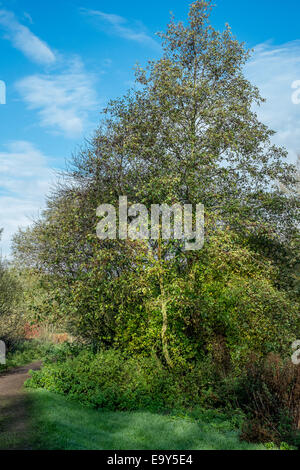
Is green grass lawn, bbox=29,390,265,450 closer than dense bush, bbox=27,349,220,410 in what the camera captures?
Yes

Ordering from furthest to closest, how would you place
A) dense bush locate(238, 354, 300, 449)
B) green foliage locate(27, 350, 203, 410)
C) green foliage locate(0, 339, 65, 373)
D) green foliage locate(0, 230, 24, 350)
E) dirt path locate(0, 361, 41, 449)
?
green foliage locate(0, 339, 65, 373), green foliage locate(0, 230, 24, 350), green foliage locate(27, 350, 203, 410), dense bush locate(238, 354, 300, 449), dirt path locate(0, 361, 41, 449)

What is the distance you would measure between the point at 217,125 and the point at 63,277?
770 centimetres

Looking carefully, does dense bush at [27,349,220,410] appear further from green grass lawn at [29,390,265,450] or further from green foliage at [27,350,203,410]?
green grass lawn at [29,390,265,450]

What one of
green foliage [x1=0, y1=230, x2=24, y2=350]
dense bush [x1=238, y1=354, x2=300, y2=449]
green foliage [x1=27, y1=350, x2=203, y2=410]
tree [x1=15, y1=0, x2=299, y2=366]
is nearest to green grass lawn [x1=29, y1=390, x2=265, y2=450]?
dense bush [x1=238, y1=354, x2=300, y2=449]

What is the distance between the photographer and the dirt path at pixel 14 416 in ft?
22.4

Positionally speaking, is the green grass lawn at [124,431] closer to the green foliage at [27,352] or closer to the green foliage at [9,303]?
the green foliage at [9,303]

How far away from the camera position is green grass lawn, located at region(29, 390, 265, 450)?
6.86 meters

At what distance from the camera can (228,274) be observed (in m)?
13.2

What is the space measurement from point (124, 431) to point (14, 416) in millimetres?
A: 2557

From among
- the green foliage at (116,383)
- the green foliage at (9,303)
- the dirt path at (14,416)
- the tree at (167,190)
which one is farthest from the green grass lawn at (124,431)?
the green foliage at (9,303)

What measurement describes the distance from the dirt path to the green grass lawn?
0.67ft

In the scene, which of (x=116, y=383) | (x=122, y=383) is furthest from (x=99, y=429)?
(x=122, y=383)
